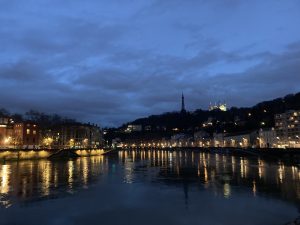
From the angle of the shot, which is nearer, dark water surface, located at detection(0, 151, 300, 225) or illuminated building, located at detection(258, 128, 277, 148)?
dark water surface, located at detection(0, 151, 300, 225)

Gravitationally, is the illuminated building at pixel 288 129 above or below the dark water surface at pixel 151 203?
above

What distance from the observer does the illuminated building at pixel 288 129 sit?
5251 inches

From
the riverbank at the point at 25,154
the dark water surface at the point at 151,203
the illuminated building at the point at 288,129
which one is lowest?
the dark water surface at the point at 151,203

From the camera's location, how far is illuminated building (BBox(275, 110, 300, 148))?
13338cm

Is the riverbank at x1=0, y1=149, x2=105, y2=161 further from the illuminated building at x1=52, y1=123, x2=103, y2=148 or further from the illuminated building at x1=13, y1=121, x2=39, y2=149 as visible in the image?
the illuminated building at x1=52, y1=123, x2=103, y2=148

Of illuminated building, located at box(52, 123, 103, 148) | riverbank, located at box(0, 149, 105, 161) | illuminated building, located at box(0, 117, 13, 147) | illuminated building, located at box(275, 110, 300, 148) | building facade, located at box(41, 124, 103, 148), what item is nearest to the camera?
riverbank, located at box(0, 149, 105, 161)

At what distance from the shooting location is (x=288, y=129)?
456ft

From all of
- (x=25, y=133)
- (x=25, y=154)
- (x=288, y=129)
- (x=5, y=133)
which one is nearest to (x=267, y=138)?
(x=288, y=129)

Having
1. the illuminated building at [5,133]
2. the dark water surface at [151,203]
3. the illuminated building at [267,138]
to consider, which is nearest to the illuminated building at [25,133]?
the illuminated building at [5,133]

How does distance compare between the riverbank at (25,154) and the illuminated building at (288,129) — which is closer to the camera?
the riverbank at (25,154)

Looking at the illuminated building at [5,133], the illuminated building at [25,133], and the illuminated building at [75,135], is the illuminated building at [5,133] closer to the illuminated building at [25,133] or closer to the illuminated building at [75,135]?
the illuminated building at [25,133]

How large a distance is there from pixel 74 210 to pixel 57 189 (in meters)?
10.9

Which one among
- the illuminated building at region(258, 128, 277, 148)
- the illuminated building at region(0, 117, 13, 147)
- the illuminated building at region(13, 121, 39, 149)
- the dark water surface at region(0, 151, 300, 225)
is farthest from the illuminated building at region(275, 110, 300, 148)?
the illuminated building at region(0, 117, 13, 147)

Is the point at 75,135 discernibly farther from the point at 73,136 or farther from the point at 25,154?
the point at 25,154
